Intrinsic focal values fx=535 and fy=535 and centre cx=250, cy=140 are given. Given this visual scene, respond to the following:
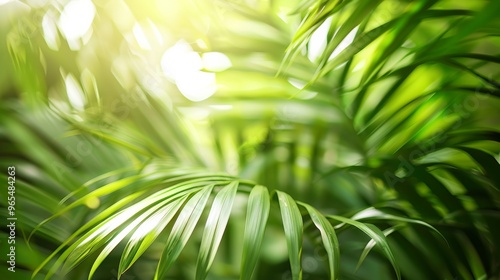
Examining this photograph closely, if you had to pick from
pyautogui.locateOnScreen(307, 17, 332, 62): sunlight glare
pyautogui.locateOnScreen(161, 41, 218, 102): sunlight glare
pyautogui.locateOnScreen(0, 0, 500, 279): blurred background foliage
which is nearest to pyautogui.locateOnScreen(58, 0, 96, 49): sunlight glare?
pyautogui.locateOnScreen(0, 0, 500, 279): blurred background foliage

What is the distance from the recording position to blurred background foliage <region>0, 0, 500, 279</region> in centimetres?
67

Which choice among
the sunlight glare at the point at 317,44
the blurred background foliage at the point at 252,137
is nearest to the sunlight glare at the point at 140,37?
the blurred background foliage at the point at 252,137

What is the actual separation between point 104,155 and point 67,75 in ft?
0.57

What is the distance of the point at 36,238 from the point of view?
34.7 inches

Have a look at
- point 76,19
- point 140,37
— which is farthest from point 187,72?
point 76,19

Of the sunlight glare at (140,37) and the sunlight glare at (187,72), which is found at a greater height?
the sunlight glare at (140,37)

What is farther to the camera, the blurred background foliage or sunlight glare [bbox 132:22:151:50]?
sunlight glare [bbox 132:22:151:50]

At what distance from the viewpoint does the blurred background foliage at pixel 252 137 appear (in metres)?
0.67

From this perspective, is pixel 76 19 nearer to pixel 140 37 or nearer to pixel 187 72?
pixel 140 37

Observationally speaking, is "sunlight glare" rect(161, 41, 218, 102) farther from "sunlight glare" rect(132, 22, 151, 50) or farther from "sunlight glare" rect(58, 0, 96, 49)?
"sunlight glare" rect(58, 0, 96, 49)

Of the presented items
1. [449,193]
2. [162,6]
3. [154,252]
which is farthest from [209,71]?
[449,193]

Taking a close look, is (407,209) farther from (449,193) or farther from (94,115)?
(94,115)

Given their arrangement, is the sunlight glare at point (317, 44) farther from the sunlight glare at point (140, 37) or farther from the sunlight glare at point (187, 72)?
the sunlight glare at point (140, 37)

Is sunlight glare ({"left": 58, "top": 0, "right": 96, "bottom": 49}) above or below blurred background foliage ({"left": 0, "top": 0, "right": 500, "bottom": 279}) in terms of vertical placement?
above
